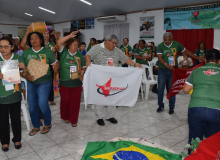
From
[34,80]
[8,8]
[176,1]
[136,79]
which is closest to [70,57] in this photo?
[34,80]

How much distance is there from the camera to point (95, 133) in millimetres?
3031

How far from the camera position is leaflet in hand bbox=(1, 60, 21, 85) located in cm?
224

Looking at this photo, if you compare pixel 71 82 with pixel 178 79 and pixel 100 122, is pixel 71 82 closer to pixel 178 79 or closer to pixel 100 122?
pixel 100 122

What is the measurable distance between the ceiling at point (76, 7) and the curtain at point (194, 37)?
1.02 meters

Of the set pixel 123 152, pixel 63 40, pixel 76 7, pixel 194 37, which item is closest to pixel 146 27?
pixel 194 37

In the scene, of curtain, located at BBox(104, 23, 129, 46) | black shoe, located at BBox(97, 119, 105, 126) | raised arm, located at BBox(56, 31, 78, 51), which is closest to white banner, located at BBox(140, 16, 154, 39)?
curtain, located at BBox(104, 23, 129, 46)

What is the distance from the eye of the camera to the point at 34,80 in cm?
266

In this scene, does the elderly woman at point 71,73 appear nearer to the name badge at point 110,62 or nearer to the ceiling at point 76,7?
the name badge at point 110,62

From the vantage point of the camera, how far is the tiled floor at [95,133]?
244 centimetres

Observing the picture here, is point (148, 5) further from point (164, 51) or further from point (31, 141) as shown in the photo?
point (31, 141)

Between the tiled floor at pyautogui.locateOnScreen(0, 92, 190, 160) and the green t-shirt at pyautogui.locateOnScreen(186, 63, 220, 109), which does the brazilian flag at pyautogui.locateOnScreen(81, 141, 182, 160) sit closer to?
the tiled floor at pyautogui.locateOnScreen(0, 92, 190, 160)

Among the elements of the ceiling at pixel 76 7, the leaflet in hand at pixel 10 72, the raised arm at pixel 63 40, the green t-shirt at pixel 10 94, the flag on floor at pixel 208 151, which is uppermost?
the ceiling at pixel 76 7

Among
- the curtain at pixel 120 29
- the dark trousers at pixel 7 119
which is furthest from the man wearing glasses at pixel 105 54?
the curtain at pixel 120 29

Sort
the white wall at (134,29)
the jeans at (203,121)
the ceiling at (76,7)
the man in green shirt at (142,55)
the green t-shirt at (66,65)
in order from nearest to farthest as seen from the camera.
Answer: the jeans at (203,121)
the green t-shirt at (66,65)
the man in green shirt at (142,55)
the ceiling at (76,7)
the white wall at (134,29)
